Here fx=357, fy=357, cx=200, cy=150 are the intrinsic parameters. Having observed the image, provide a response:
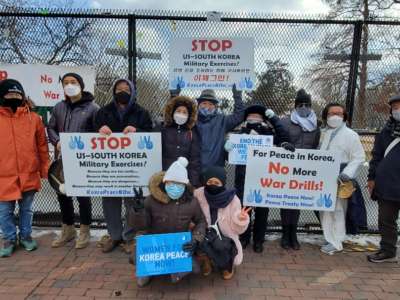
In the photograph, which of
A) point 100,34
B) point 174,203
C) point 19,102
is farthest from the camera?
point 100,34

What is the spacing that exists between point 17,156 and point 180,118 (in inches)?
74.0

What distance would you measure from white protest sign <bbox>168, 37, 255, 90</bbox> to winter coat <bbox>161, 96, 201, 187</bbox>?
701 mm

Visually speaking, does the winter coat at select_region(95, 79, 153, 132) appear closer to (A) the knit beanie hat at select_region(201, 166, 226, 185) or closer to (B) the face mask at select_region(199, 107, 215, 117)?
(B) the face mask at select_region(199, 107, 215, 117)

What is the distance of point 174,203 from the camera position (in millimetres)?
3553

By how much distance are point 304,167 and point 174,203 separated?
170 cm

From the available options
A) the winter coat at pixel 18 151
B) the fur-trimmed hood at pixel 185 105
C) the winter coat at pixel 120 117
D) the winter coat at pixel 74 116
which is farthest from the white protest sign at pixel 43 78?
the fur-trimmed hood at pixel 185 105

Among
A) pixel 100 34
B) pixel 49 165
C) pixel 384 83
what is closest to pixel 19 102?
pixel 49 165

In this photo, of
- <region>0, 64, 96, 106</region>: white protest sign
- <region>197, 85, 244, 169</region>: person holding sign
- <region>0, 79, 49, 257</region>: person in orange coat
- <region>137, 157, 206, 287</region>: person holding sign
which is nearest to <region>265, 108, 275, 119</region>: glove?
<region>197, 85, 244, 169</region>: person holding sign

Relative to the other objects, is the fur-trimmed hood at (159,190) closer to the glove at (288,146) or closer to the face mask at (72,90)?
the glove at (288,146)

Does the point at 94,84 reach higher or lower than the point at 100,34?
lower

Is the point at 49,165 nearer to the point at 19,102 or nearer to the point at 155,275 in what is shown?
the point at 19,102

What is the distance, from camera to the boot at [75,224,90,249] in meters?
4.39

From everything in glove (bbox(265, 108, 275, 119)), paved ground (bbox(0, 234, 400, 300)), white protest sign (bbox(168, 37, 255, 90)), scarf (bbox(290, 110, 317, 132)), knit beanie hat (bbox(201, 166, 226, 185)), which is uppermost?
white protest sign (bbox(168, 37, 255, 90))

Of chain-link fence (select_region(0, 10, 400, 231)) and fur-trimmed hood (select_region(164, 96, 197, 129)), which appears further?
chain-link fence (select_region(0, 10, 400, 231))
